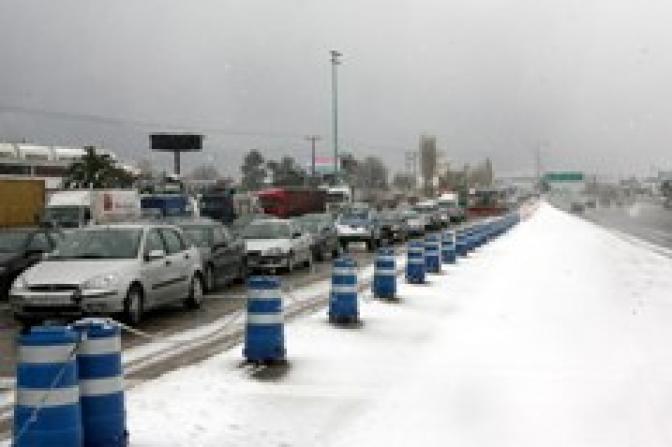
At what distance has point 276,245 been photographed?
2806 centimetres

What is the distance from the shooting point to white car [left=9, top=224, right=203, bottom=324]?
15.1 meters

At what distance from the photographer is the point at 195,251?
19.1m

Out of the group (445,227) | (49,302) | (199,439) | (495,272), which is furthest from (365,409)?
(445,227)

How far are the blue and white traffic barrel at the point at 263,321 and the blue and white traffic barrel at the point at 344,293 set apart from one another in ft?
12.5

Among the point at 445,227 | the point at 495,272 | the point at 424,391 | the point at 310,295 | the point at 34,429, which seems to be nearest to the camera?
the point at 34,429

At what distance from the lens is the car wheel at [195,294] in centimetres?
1869

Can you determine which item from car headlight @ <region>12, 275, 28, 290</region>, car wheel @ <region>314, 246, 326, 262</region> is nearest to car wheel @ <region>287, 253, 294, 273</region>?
car wheel @ <region>314, 246, 326, 262</region>

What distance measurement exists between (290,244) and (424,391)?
1834cm

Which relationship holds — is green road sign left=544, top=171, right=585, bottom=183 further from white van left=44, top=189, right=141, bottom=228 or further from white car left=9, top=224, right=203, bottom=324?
white car left=9, top=224, right=203, bottom=324

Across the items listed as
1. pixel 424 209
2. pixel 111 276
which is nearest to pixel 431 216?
pixel 424 209

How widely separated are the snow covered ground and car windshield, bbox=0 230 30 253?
7759 millimetres

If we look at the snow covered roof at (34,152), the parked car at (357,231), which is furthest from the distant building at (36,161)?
the parked car at (357,231)

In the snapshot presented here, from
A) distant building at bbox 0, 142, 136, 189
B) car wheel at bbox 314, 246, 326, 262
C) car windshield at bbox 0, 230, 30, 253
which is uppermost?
distant building at bbox 0, 142, 136, 189

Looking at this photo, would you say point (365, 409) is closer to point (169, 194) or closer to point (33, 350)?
point (33, 350)
